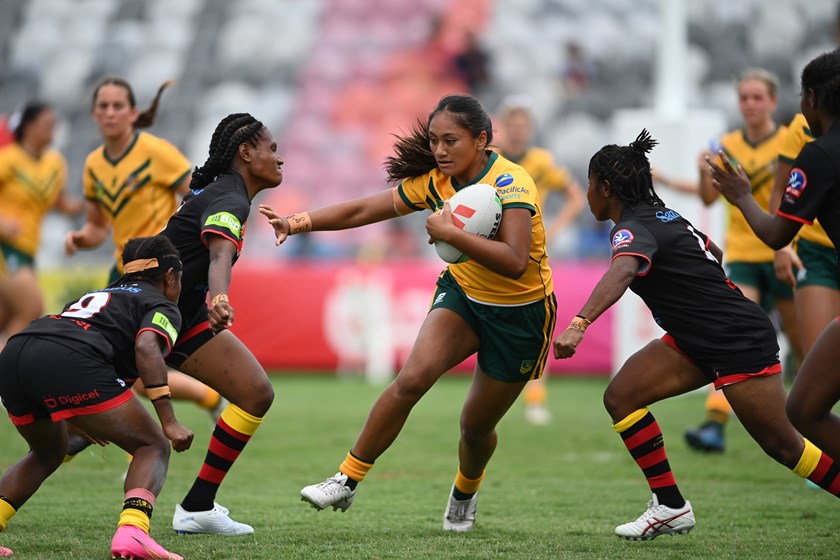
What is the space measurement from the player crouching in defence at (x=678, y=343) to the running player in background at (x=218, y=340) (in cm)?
169

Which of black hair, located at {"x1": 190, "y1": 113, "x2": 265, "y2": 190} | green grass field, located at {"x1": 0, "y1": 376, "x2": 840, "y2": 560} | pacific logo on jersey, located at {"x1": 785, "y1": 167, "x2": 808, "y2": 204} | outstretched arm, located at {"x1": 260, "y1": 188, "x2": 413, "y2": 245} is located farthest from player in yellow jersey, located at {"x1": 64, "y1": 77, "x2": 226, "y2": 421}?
pacific logo on jersey, located at {"x1": 785, "y1": 167, "x2": 808, "y2": 204}

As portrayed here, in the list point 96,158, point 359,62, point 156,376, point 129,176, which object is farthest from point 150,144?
point 359,62

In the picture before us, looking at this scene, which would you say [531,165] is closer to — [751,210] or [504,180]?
[504,180]

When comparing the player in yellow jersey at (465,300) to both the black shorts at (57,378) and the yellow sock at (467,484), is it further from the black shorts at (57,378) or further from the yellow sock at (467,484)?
the black shorts at (57,378)

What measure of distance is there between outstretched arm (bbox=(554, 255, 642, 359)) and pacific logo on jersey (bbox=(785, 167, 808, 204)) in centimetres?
72

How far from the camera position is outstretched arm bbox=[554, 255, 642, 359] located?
4766 mm

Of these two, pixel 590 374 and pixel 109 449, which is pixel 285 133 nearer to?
pixel 590 374

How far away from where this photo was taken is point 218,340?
5.66m

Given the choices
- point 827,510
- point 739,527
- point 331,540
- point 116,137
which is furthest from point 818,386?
point 116,137

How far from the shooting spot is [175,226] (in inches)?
216

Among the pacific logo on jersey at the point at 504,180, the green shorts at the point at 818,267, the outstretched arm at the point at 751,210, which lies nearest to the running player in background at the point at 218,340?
the pacific logo on jersey at the point at 504,180

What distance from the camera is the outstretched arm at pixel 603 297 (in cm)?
477

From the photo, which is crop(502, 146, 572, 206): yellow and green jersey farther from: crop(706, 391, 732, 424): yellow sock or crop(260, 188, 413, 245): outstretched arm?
crop(260, 188, 413, 245): outstretched arm

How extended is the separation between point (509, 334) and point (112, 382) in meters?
1.88
